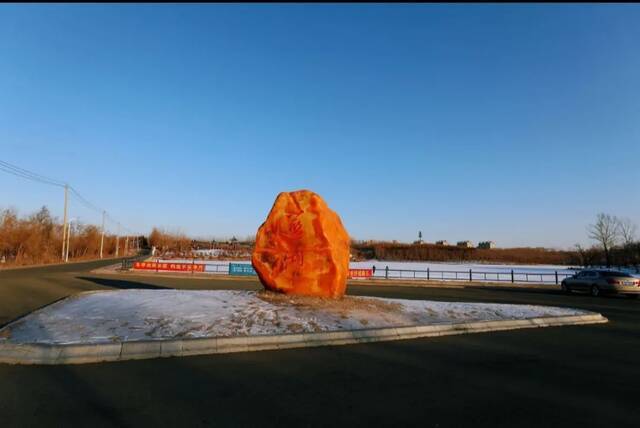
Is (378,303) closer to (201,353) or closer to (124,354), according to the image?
(201,353)

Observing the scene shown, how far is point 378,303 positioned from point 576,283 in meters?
16.1

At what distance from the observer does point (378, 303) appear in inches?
452

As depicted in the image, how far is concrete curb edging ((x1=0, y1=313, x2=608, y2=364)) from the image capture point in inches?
241

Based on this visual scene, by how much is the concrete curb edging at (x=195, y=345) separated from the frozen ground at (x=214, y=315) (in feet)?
0.95

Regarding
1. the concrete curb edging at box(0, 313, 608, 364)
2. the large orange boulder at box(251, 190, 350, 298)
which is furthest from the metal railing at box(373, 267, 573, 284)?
the concrete curb edging at box(0, 313, 608, 364)

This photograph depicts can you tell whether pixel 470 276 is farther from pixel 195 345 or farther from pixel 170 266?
pixel 195 345

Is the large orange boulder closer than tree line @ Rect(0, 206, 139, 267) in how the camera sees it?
Yes

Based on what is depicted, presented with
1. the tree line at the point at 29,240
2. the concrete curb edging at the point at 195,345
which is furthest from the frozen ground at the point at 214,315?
the tree line at the point at 29,240

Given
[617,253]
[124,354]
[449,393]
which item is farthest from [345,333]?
[617,253]

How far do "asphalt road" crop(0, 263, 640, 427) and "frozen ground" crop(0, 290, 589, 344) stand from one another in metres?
1.12

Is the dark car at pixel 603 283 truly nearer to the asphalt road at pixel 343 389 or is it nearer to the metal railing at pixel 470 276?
the metal railing at pixel 470 276

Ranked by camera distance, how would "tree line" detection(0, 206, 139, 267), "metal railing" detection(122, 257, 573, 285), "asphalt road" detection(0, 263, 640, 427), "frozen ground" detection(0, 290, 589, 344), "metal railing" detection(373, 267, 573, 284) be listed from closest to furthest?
"asphalt road" detection(0, 263, 640, 427) → "frozen ground" detection(0, 290, 589, 344) → "metal railing" detection(373, 267, 573, 284) → "metal railing" detection(122, 257, 573, 285) → "tree line" detection(0, 206, 139, 267)

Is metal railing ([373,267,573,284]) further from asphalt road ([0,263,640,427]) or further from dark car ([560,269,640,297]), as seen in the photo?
asphalt road ([0,263,640,427])

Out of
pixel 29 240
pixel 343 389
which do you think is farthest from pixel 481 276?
pixel 29 240
